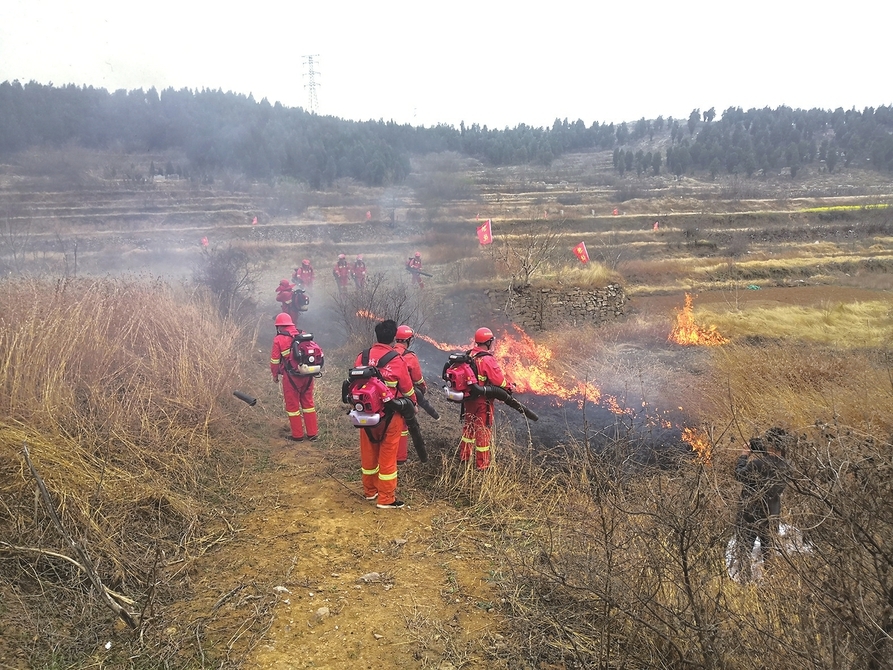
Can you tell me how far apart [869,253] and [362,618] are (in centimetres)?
3696

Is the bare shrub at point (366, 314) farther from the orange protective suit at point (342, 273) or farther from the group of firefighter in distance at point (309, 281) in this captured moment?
the orange protective suit at point (342, 273)

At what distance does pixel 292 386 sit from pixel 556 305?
1213 centimetres

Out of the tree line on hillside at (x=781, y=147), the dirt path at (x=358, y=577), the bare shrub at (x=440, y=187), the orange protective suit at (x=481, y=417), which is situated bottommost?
the dirt path at (x=358, y=577)

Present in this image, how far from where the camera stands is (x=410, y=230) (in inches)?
1368

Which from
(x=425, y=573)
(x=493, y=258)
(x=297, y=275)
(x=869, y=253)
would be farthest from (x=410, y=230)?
(x=425, y=573)

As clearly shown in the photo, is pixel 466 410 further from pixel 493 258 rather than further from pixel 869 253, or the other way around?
pixel 869 253

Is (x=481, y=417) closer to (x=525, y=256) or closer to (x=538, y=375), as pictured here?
(x=538, y=375)

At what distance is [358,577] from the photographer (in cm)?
403

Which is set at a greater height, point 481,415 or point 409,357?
point 409,357

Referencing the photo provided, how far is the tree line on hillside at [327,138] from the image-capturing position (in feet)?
122

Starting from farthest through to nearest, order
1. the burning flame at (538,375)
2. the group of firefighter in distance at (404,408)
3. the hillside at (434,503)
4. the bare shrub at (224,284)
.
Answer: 1. the bare shrub at (224,284)
2. the burning flame at (538,375)
3. the group of firefighter in distance at (404,408)
4. the hillside at (434,503)

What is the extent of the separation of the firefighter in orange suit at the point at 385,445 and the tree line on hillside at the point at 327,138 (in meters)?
39.5

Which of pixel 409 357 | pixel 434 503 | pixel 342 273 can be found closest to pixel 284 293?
pixel 342 273

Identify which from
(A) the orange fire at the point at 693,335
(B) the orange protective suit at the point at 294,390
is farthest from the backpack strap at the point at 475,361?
(A) the orange fire at the point at 693,335
